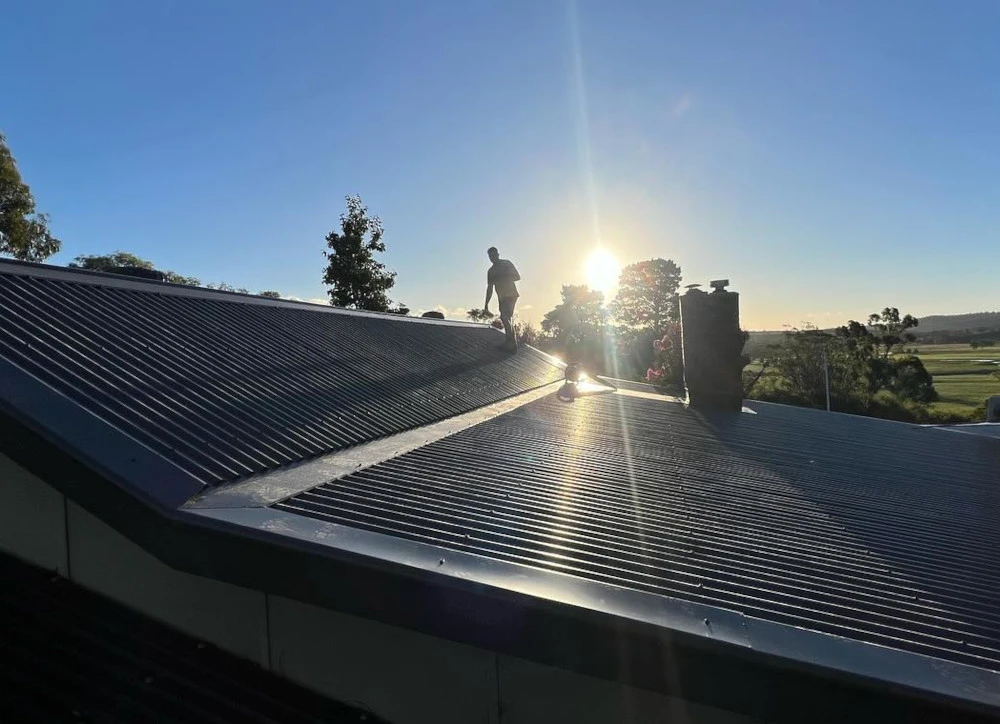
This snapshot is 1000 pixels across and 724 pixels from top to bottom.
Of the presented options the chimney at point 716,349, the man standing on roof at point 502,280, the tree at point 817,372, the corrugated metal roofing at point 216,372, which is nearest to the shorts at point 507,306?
the man standing on roof at point 502,280

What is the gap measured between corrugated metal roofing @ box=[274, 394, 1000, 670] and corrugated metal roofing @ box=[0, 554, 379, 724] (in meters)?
1.00

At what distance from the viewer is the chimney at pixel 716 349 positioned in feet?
38.5

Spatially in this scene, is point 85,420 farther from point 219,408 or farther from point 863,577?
point 863,577

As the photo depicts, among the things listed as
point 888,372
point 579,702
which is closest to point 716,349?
point 579,702

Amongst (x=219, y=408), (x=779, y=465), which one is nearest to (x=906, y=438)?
(x=779, y=465)

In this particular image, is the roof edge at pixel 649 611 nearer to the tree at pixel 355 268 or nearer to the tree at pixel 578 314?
the tree at pixel 355 268

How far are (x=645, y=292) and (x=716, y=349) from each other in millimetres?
65896

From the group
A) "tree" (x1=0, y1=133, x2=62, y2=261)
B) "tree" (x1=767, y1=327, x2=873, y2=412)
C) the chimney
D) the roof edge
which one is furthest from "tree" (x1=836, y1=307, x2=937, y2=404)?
"tree" (x1=0, y1=133, x2=62, y2=261)

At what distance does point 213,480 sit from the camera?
12.6 ft

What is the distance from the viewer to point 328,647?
3.41m

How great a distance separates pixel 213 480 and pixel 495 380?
8.12 meters

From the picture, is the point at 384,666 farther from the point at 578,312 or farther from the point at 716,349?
the point at 578,312

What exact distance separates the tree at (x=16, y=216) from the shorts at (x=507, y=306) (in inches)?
1041

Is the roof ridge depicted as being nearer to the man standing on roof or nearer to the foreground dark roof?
the foreground dark roof
